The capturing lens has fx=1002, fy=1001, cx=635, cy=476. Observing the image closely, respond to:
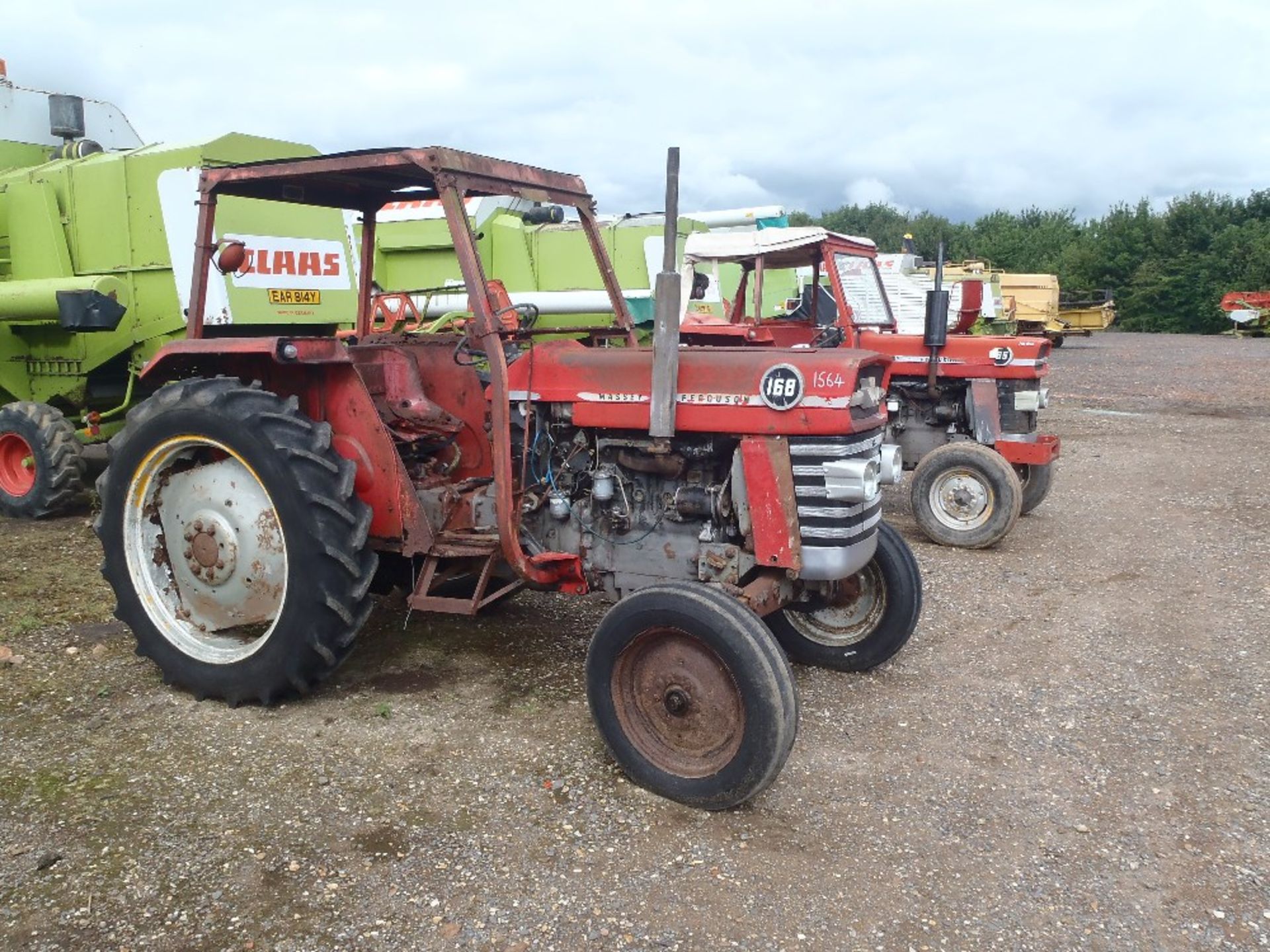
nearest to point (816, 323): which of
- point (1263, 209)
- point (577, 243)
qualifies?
point (577, 243)

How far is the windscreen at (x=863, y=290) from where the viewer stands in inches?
278

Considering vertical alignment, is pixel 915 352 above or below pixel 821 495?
above

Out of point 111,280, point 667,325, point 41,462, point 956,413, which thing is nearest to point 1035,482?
point 956,413

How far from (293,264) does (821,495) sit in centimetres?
520

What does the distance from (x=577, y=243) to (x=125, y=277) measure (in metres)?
4.68

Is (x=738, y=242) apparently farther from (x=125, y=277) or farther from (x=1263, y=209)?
(x=1263, y=209)

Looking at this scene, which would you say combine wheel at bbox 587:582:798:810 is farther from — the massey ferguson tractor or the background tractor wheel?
the background tractor wheel

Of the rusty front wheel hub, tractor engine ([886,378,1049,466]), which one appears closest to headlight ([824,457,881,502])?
the rusty front wheel hub

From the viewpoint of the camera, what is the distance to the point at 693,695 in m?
3.09

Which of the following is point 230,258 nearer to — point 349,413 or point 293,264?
point 349,413

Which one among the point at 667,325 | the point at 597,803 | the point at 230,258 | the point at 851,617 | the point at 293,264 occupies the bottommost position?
the point at 597,803

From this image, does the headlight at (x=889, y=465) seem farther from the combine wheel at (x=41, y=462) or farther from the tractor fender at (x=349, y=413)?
the combine wheel at (x=41, y=462)

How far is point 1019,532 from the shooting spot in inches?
269

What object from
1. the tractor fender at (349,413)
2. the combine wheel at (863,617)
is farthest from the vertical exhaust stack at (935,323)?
the tractor fender at (349,413)
